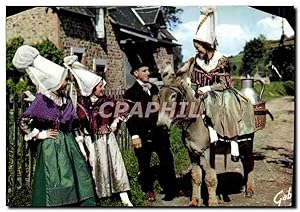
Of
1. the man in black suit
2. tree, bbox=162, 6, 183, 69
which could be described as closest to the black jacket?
the man in black suit

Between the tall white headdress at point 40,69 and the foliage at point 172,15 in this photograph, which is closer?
the tall white headdress at point 40,69

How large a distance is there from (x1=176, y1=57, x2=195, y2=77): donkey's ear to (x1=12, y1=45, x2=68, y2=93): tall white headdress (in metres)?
1.04

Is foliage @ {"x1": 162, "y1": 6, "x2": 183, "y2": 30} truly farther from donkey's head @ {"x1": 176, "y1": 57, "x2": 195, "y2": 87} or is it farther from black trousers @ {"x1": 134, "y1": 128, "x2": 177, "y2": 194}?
black trousers @ {"x1": 134, "y1": 128, "x2": 177, "y2": 194}

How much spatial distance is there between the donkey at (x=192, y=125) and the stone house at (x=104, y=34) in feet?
0.75

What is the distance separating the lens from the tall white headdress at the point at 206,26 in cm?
570

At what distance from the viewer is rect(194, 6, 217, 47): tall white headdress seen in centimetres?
570

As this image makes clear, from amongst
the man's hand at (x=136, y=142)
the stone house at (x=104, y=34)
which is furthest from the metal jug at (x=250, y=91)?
the man's hand at (x=136, y=142)

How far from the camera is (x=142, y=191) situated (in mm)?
5953

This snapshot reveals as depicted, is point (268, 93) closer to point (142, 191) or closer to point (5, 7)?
point (142, 191)

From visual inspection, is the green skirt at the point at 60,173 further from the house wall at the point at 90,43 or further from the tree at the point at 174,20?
the tree at the point at 174,20

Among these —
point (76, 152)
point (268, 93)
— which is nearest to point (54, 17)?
point (76, 152)

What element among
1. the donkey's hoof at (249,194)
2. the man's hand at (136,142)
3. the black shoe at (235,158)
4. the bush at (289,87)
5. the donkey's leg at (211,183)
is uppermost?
the bush at (289,87)

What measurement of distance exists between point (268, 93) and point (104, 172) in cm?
173

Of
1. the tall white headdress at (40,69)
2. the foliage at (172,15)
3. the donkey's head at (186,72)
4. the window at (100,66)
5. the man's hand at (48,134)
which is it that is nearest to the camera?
the tall white headdress at (40,69)
